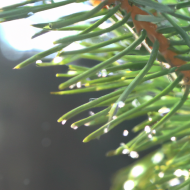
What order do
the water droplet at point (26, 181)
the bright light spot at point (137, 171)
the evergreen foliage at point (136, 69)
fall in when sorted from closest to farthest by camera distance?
1. the evergreen foliage at point (136, 69)
2. the bright light spot at point (137, 171)
3. the water droplet at point (26, 181)

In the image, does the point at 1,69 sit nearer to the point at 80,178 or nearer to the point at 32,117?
the point at 32,117

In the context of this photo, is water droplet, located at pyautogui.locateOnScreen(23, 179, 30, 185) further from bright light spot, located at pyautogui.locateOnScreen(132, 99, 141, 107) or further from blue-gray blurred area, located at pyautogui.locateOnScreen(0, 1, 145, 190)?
bright light spot, located at pyautogui.locateOnScreen(132, 99, 141, 107)

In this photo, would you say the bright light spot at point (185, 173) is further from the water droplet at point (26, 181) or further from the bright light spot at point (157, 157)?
the water droplet at point (26, 181)

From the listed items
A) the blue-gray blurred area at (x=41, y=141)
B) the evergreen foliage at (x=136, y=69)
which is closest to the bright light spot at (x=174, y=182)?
the evergreen foliage at (x=136, y=69)

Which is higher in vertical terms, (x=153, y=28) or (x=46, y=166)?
(x=153, y=28)

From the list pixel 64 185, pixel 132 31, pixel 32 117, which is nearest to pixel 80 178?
pixel 64 185

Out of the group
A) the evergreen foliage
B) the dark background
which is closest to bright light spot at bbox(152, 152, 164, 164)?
the evergreen foliage

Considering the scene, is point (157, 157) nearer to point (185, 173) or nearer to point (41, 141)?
point (185, 173)

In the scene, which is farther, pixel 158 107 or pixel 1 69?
pixel 1 69
